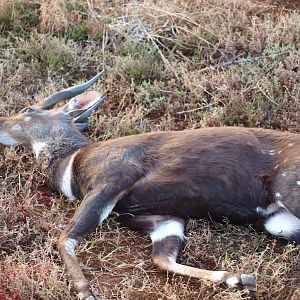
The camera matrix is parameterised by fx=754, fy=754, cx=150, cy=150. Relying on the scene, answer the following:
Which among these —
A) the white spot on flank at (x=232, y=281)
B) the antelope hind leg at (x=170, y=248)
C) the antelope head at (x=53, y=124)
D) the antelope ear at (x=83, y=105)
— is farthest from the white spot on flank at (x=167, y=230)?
the antelope ear at (x=83, y=105)

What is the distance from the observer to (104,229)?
19.3ft

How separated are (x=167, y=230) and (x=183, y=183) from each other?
379mm

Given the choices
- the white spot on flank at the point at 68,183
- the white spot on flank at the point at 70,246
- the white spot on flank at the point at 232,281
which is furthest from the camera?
the white spot on flank at the point at 68,183

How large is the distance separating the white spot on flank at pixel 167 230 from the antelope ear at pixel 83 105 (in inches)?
62.6

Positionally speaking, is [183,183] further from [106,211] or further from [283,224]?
[283,224]

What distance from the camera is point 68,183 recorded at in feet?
20.4

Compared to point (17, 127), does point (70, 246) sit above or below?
below

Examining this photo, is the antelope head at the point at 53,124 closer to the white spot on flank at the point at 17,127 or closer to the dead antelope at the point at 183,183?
the white spot on flank at the point at 17,127

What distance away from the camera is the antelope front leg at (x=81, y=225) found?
5134 millimetres

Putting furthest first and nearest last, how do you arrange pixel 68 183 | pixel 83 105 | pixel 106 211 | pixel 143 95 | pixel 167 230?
pixel 143 95 < pixel 83 105 < pixel 68 183 < pixel 167 230 < pixel 106 211

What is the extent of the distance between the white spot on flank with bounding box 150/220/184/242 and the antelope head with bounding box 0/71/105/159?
126 centimetres

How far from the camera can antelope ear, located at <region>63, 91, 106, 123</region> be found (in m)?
6.91

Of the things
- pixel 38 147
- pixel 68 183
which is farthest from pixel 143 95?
pixel 68 183

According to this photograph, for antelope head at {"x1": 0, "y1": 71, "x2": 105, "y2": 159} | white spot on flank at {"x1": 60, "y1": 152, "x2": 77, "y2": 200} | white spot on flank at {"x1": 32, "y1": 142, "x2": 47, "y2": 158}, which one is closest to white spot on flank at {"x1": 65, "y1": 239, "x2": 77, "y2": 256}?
white spot on flank at {"x1": 60, "y1": 152, "x2": 77, "y2": 200}
